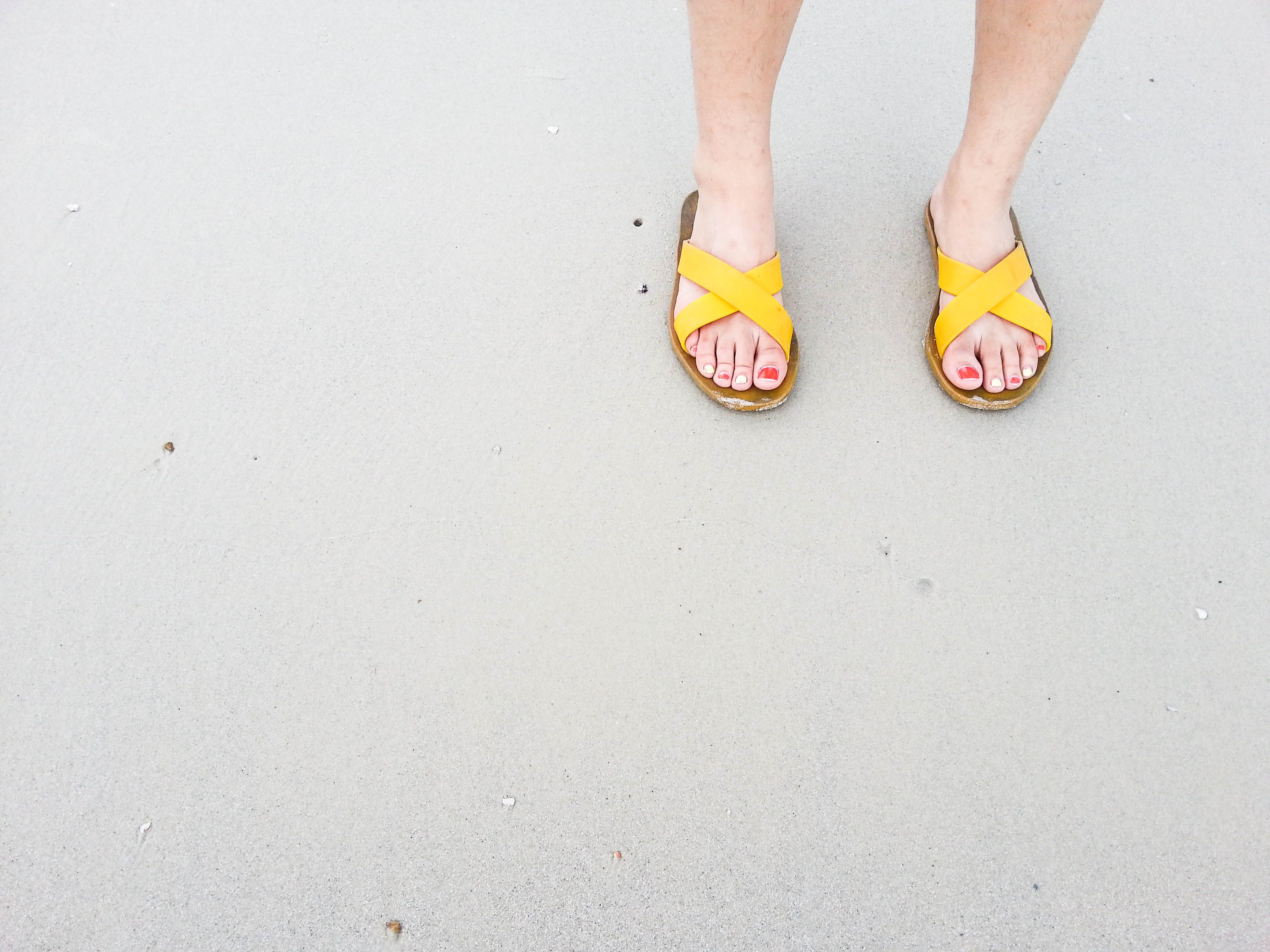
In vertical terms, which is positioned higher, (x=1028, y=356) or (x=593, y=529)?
(x=1028, y=356)

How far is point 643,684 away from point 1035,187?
820 millimetres

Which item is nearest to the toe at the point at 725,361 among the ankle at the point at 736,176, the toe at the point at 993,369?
the ankle at the point at 736,176

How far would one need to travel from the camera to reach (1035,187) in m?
0.98

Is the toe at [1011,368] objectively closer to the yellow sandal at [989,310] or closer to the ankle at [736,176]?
the yellow sandal at [989,310]

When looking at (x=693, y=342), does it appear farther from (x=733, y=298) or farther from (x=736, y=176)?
(x=736, y=176)

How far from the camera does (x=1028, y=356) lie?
82 cm

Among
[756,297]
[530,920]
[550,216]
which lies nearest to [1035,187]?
[756,297]

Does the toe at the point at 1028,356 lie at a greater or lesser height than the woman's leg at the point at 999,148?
lesser

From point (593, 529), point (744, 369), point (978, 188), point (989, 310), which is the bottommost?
point (593, 529)

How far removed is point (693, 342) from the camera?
2.73 ft

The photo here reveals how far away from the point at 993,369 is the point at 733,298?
0.96 ft

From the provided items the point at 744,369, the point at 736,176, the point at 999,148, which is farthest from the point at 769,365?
the point at 999,148

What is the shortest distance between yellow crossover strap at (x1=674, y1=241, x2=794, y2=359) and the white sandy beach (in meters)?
0.06

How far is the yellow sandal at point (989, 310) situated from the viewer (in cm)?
81
